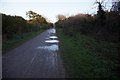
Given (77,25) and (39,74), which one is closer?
(39,74)

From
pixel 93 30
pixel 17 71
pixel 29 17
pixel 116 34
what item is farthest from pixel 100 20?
pixel 29 17

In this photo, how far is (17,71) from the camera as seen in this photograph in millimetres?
10023

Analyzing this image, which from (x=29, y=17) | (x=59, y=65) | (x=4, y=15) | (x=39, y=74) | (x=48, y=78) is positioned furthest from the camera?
(x=29, y=17)

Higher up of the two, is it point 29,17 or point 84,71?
point 29,17

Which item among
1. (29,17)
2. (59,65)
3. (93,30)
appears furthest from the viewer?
(29,17)

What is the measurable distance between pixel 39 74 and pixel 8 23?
19.2 metres

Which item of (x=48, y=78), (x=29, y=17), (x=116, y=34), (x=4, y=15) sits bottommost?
(x=48, y=78)

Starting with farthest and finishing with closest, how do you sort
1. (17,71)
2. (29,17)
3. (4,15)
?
(29,17)
(4,15)
(17,71)

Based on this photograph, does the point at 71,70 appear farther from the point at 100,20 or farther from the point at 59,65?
the point at 100,20

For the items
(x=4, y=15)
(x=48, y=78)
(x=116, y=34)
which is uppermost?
(x=4, y=15)

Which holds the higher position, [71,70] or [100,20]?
[100,20]

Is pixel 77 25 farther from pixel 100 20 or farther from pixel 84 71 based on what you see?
pixel 84 71

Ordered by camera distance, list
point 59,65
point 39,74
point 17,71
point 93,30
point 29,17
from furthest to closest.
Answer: point 29,17
point 93,30
point 59,65
point 17,71
point 39,74

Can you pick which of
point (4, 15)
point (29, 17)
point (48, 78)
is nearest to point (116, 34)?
point (4, 15)
